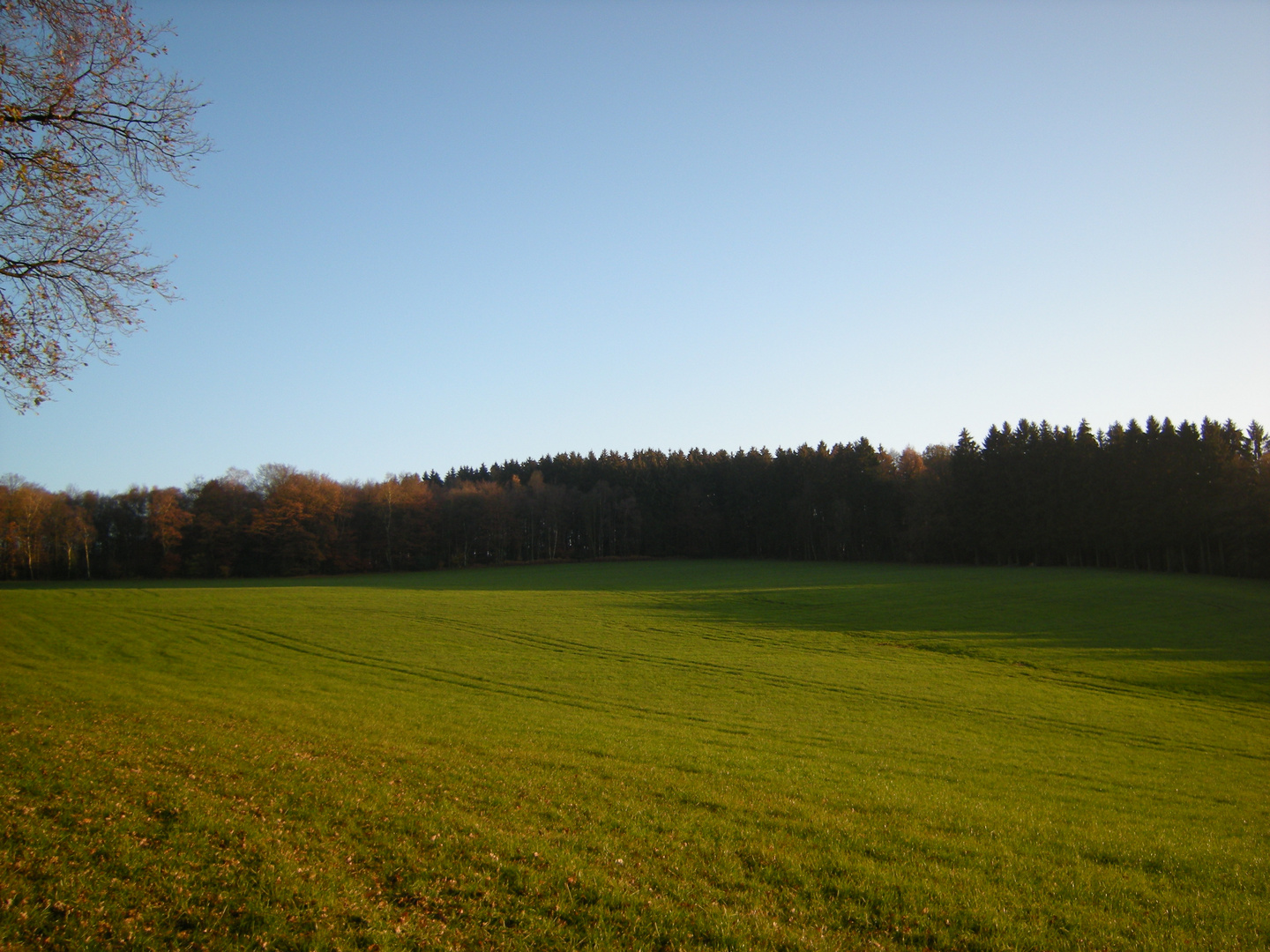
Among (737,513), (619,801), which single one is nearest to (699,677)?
(619,801)

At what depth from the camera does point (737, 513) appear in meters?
133

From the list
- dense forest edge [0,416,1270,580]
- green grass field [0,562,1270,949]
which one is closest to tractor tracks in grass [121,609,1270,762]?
green grass field [0,562,1270,949]

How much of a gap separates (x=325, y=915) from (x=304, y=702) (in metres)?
14.9

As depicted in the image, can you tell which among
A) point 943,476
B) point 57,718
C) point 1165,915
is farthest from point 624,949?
point 943,476

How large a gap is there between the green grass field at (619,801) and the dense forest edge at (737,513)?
229ft

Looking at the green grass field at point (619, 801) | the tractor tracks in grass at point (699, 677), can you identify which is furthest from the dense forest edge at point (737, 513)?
the tractor tracks in grass at point (699, 677)

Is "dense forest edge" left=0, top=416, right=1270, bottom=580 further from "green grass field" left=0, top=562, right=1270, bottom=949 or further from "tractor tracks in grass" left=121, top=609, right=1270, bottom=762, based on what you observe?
"tractor tracks in grass" left=121, top=609, right=1270, bottom=762

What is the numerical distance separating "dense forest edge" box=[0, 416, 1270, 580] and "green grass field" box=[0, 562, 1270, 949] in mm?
69750

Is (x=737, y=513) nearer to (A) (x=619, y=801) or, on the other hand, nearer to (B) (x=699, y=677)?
(B) (x=699, y=677)

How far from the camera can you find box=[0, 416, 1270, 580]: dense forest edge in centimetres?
8862

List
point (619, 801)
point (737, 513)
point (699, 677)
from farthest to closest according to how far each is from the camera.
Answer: point (737, 513)
point (699, 677)
point (619, 801)

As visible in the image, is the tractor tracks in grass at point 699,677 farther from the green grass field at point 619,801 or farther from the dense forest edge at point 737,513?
the dense forest edge at point 737,513

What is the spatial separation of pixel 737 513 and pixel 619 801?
124699 millimetres

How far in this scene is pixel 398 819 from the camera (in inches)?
344
